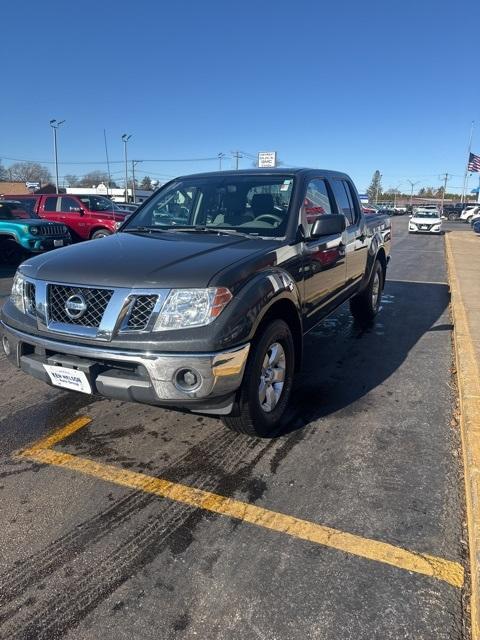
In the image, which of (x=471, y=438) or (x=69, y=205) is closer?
(x=471, y=438)

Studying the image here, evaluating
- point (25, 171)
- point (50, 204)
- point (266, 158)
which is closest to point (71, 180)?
point (25, 171)

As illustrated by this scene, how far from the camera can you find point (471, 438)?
3295mm

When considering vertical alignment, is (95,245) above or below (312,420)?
above

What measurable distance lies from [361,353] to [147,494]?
335 centimetres

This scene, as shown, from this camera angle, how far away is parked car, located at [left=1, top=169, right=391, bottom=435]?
8.98 ft

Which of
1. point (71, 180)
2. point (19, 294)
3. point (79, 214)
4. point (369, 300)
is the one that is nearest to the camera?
point (19, 294)

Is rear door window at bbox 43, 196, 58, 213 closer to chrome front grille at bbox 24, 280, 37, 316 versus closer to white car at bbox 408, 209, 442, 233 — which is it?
chrome front grille at bbox 24, 280, 37, 316

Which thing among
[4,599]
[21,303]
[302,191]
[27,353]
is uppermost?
[302,191]

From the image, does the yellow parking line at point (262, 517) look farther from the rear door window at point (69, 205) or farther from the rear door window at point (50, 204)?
the rear door window at point (50, 204)

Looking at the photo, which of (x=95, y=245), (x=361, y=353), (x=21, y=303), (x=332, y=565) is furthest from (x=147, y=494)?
(x=361, y=353)

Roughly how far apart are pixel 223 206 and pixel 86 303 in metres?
1.75

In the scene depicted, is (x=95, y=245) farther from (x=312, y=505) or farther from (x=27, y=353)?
(x=312, y=505)

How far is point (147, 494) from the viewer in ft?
9.11

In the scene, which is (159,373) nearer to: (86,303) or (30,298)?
(86,303)
